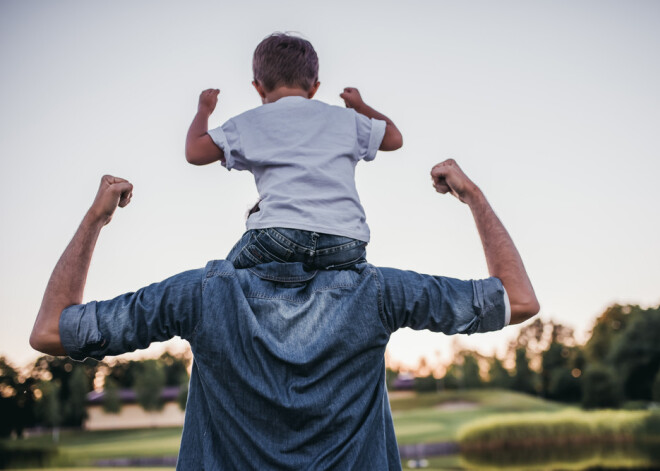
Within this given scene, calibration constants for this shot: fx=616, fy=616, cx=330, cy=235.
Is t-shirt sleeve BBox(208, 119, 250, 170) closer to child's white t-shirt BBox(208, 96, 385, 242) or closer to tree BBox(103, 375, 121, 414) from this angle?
child's white t-shirt BBox(208, 96, 385, 242)

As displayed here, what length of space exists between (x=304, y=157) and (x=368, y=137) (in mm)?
233

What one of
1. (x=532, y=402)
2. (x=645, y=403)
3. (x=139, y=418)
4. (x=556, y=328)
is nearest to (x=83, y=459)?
(x=139, y=418)

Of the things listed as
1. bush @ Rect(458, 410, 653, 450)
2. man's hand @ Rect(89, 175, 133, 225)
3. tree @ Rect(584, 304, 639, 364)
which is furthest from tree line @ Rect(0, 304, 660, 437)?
man's hand @ Rect(89, 175, 133, 225)

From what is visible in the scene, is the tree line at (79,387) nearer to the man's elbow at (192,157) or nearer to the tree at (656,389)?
the man's elbow at (192,157)

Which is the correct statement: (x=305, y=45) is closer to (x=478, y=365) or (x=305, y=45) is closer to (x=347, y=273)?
(x=347, y=273)

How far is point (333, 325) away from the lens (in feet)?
5.08

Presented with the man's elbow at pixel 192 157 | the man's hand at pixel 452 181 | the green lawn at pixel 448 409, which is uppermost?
the man's elbow at pixel 192 157

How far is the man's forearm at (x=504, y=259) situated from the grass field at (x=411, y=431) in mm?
27521

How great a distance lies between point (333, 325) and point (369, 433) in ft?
1.05

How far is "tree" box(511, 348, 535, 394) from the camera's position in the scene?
51531 millimetres

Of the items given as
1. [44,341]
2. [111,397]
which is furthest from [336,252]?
[111,397]

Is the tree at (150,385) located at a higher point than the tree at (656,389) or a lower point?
higher

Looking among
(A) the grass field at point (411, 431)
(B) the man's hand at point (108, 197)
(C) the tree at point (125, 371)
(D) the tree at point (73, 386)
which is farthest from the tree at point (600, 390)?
(B) the man's hand at point (108, 197)

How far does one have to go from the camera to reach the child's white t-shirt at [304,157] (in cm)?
166
